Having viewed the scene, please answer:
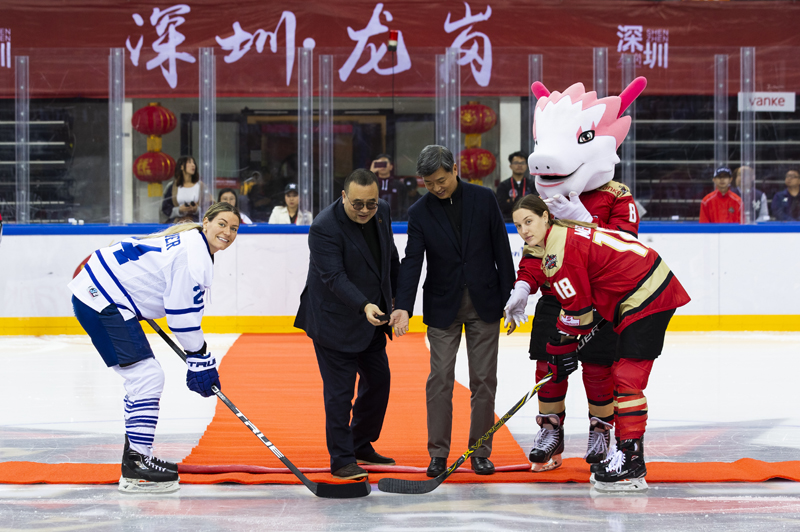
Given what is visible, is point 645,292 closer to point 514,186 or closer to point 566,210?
point 566,210

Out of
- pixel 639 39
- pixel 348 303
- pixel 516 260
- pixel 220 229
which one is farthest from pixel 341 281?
pixel 639 39

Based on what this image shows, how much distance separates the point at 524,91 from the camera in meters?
7.94

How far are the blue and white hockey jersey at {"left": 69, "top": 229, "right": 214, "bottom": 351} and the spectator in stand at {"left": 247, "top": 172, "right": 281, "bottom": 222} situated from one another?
15.1ft

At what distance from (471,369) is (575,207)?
2.65ft

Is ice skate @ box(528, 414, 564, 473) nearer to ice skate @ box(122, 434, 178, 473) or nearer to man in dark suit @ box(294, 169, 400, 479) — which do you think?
man in dark suit @ box(294, 169, 400, 479)

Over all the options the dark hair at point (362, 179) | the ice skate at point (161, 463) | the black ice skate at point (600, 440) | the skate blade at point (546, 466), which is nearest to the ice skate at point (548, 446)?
the skate blade at point (546, 466)

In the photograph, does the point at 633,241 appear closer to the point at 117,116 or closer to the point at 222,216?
the point at 222,216

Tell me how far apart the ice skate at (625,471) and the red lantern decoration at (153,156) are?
564 centimetres

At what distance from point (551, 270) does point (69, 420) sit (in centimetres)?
274

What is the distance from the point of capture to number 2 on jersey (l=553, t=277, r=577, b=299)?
126 inches

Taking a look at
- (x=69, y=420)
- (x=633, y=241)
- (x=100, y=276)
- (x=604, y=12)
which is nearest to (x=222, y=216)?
(x=100, y=276)

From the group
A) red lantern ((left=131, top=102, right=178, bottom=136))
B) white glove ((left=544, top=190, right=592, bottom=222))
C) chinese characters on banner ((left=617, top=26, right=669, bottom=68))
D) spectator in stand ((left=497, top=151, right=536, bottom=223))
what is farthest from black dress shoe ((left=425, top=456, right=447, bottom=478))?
chinese characters on banner ((left=617, top=26, right=669, bottom=68))

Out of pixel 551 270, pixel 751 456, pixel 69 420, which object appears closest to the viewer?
pixel 551 270

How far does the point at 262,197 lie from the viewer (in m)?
7.99
